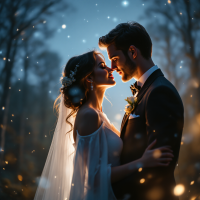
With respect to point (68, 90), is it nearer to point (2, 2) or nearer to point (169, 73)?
point (169, 73)

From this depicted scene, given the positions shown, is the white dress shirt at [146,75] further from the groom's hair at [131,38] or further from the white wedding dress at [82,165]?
the white wedding dress at [82,165]

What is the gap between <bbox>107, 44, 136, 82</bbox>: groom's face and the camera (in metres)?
1.67

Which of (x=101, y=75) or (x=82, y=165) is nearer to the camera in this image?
(x=82, y=165)

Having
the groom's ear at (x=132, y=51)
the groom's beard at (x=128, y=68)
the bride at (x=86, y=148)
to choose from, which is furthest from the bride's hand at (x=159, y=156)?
the groom's ear at (x=132, y=51)

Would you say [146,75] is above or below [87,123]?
above

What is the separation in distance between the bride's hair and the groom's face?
0.21 meters

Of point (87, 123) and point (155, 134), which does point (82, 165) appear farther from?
point (155, 134)

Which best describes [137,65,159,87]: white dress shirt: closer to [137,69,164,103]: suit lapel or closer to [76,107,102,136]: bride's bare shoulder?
[137,69,164,103]: suit lapel

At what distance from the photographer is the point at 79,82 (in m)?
1.80

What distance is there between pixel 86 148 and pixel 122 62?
0.89 metres

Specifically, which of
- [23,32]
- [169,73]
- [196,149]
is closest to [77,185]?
[196,149]

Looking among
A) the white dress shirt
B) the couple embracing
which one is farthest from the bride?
the white dress shirt

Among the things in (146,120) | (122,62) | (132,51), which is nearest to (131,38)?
(132,51)

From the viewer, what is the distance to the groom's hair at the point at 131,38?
65.1 inches
